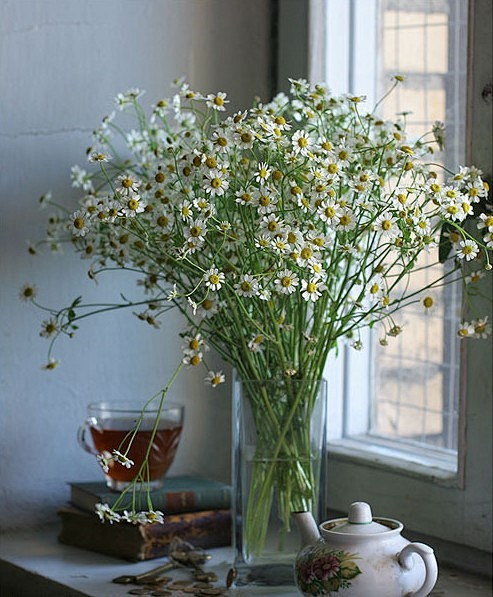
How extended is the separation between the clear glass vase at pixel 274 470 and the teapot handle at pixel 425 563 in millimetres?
213

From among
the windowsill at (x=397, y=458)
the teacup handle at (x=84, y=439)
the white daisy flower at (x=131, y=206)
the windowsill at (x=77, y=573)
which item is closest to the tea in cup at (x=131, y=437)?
the teacup handle at (x=84, y=439)

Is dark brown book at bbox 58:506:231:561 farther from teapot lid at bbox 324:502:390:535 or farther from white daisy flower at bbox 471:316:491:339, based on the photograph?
white daisy flower at bbox 471:316:491:339

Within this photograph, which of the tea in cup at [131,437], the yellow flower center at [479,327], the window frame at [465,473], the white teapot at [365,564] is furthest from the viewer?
the tea in cup at [131,437]

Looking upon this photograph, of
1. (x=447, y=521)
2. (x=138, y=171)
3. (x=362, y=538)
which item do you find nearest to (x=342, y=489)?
(x=447, y=521)

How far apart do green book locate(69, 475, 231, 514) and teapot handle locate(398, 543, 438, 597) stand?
43cm

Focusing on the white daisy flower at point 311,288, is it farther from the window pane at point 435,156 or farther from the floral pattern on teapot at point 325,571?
the window pane at point 435,156

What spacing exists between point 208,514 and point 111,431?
177 millimetres

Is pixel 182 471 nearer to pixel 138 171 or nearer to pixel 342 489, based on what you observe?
pixel 342 489

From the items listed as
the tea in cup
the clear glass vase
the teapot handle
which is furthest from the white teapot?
the tea in cup

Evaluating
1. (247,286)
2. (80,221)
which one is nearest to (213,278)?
(247,286)

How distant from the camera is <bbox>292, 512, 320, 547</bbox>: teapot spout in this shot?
1155 millimetres

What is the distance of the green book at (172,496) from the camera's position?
142cm

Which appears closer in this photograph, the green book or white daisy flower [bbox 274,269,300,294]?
white daisy flower [bbox 274,269,300,294]

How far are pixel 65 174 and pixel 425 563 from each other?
2.49 ft
